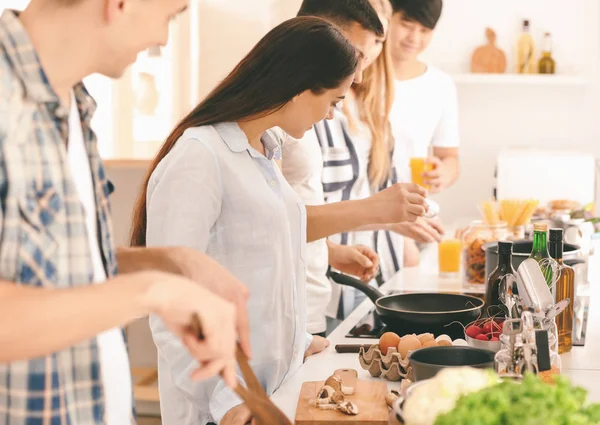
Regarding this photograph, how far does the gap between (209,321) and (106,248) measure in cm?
37

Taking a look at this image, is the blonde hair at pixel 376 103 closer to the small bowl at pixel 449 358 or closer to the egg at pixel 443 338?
the egg at pixel 443 338

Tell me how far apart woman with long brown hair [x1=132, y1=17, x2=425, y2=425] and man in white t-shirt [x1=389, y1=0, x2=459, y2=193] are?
181 centimetres

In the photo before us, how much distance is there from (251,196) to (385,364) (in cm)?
46

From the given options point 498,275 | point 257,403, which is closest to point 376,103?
point 498,275

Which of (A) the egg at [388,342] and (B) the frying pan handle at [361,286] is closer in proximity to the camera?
(A) the egg at [388,342]

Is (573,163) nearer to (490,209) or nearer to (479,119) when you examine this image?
(479,119)

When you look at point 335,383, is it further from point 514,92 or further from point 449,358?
point 514,92

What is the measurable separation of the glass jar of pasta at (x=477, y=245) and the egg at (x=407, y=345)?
108 cm

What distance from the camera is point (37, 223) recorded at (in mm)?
1071

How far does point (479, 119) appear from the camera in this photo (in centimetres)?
540

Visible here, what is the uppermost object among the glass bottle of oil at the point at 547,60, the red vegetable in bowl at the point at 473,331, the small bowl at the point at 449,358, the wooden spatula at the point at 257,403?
the glass bottle of oil at the point at 547,60

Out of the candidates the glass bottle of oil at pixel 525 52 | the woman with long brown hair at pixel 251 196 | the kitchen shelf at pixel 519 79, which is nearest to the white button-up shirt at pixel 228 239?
the woman with long brown hair at pixel 251 196

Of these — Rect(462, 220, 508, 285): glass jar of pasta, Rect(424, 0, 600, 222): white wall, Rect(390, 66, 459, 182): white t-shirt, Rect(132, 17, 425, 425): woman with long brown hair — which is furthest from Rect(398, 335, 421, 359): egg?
Rect(424, 0, 600, 222): white wall

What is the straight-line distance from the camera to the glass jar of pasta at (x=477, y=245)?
281 cm
